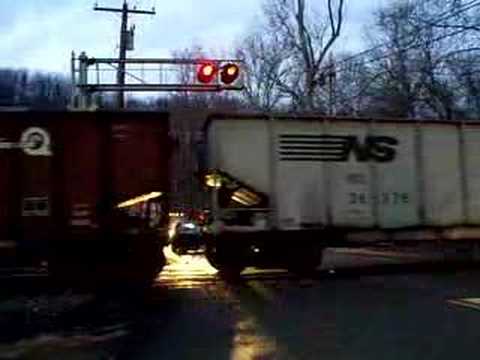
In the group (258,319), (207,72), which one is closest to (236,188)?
(207,72)

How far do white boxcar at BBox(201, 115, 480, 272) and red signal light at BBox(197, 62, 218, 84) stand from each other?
5.27 m

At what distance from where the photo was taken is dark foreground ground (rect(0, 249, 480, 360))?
34.0ft

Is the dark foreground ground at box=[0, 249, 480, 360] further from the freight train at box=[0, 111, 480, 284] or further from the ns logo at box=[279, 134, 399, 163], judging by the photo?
the ns logo at box=[279, 134, 399, 163]

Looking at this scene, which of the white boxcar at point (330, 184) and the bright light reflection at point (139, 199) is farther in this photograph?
the white boxcar at point (330, 184)

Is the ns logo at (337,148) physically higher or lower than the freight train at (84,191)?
higher

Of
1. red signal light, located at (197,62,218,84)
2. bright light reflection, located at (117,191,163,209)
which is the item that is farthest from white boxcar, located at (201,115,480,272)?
red signal light, located at (197,62,218,84)

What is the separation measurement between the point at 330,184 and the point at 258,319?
7.46 meters

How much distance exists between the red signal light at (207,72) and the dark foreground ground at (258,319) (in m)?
6.95

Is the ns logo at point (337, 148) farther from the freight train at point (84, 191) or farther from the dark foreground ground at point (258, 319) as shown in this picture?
the freight train at point (84, 191)

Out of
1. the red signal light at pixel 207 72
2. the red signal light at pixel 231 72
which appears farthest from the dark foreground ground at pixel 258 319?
the red signal light at pixel 207 72

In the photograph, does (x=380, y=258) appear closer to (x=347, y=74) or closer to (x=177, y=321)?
(x=177, y=321)

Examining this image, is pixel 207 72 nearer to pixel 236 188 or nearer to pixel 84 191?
pixel 236 188

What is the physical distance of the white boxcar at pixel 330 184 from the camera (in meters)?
19.5

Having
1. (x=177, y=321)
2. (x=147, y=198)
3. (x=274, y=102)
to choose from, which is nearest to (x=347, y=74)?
(x=274, y=102)
